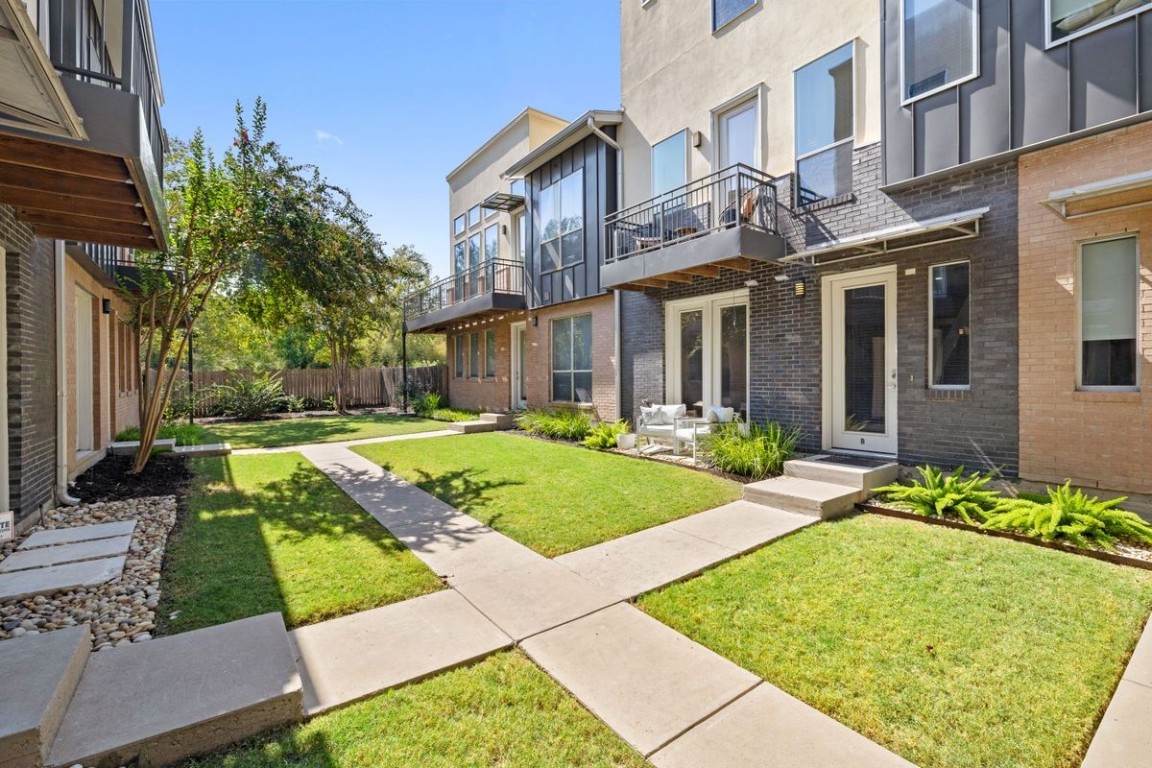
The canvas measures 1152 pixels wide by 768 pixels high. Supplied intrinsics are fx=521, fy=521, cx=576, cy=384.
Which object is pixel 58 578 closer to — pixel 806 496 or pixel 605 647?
pixel 605 647

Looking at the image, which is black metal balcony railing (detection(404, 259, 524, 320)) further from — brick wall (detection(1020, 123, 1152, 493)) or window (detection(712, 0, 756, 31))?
brick wall (detection(1020, 123, 1152, 493))

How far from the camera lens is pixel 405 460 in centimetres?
906

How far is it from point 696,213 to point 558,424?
5.22 meters

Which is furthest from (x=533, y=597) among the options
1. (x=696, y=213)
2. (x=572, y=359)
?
(x=572, y=359)

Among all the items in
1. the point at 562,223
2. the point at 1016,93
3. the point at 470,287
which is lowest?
the point at 470,287

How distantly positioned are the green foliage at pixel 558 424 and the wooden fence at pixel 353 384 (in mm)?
7900

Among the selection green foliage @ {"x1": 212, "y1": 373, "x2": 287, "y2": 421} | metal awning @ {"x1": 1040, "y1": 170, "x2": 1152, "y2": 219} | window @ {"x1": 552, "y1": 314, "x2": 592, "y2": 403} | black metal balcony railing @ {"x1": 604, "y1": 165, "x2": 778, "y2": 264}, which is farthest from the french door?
green foliage @ {"x1": 212, "y1": 373, "x2": 287, "y2": 421}

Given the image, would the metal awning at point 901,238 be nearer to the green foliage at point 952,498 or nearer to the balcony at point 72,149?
the green foliage at point 952,498

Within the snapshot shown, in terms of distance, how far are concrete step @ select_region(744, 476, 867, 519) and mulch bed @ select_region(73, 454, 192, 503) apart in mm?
7198

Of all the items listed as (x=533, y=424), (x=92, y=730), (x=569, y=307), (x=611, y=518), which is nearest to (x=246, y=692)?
(x=92, y=730)

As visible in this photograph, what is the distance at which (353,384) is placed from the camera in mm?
21422

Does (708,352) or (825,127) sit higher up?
(825,127)

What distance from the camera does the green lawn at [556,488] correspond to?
5.28 m

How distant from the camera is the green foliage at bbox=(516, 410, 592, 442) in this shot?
1131 centimetres
